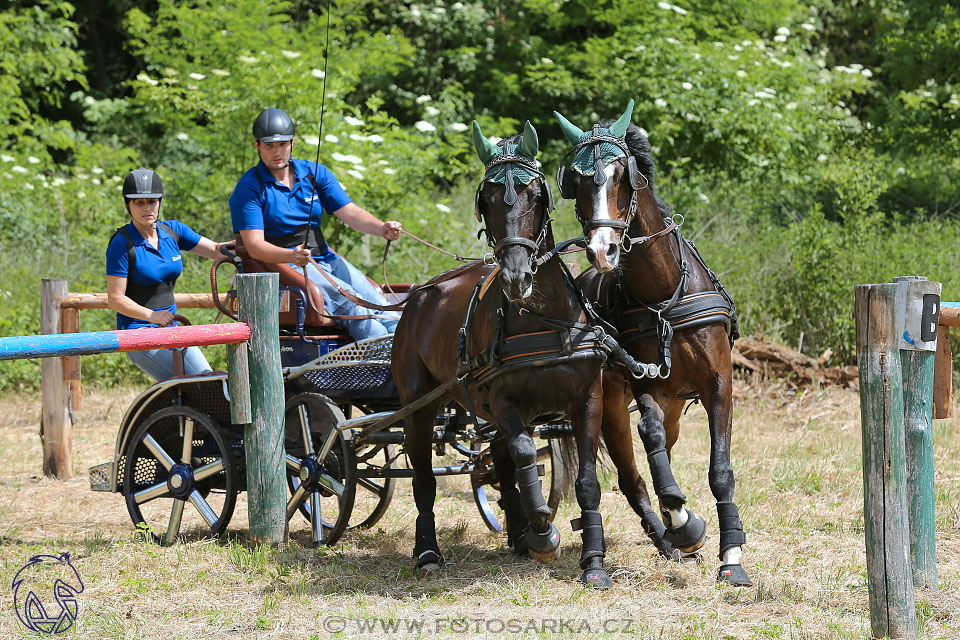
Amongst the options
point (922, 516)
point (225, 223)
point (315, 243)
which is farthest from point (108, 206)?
point (922, 516)

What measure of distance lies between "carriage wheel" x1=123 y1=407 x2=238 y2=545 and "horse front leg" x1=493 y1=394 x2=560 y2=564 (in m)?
1.84

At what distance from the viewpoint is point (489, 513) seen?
6070 mm

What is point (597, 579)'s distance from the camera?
4.52 metres

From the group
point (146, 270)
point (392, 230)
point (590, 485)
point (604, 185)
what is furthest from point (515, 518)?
point (146, 270)

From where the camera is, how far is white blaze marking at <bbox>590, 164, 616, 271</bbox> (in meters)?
4.11

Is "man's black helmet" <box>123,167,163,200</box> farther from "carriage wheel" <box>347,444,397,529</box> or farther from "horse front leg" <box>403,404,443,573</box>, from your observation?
"horse front leg" <box>403,404,443,573</box>

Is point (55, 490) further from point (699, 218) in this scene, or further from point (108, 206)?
point (699, 218)

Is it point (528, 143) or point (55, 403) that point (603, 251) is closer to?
point (528, 143)

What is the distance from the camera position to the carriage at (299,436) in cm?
552

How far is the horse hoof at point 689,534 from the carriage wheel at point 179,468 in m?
2.32

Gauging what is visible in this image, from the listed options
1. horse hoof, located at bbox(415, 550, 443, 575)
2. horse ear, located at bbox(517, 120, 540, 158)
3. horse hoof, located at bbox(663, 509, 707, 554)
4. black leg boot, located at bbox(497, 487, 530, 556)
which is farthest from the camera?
black leg boot, located at bbox(497, 487, 530, 556)

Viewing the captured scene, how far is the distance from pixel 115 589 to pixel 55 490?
8.65ft

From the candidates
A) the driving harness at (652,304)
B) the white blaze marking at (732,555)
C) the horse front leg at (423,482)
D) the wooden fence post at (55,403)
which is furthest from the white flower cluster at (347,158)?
the white blaze marking at (732,555)

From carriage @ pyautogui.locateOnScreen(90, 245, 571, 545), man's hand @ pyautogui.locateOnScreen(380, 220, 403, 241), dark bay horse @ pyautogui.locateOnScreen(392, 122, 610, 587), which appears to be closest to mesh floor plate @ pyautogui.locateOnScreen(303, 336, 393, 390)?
carriage @ pyautogui.locateOnScreen(90, 245, 571, 545)
